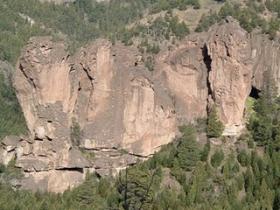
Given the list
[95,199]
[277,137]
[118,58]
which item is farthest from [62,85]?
[277,137]

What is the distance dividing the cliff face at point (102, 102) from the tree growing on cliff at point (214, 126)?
3.29ft

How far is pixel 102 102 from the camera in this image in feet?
224

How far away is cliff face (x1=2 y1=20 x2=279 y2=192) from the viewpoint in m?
67.4

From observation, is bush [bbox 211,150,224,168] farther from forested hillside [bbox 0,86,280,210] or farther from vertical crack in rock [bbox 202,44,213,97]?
vertical crack in rock [bbox 202,44,213,97]

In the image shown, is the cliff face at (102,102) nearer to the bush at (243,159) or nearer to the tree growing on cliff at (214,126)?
the tree growing on cliff at (214,126)

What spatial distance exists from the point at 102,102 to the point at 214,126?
12265mm

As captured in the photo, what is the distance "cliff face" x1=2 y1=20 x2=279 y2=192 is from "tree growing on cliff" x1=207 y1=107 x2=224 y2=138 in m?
1.00

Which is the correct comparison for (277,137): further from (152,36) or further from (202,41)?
(152,36)

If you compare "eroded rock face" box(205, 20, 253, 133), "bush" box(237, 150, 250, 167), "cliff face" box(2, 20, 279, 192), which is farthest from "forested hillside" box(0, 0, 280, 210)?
"cliff face" box(2, 20, 279, 192)

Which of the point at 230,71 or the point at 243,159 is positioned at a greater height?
the point at 230,71

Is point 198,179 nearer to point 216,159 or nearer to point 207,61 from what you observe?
point 216,159

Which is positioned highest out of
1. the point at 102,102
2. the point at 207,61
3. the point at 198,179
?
the point at 207,61

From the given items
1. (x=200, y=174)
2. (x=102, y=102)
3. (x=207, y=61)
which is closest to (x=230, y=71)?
(x=207, y=61)

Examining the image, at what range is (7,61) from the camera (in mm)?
130750
